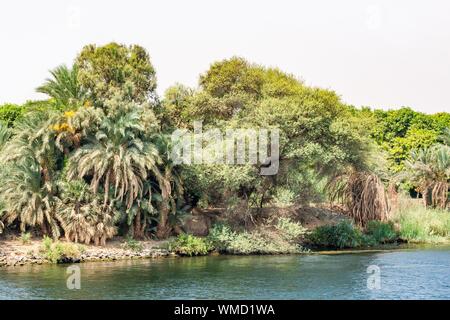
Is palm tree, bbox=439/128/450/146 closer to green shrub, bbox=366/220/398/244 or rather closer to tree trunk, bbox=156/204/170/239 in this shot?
green shrub, bbox=366/220/398/244

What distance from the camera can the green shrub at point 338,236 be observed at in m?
42.9

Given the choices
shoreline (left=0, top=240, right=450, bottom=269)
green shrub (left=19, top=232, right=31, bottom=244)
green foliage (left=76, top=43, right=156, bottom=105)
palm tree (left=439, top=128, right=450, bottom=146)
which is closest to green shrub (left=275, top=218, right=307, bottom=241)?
shoreline (left=0, top=240, right=450, bottom=269)

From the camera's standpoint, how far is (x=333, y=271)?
105 feet

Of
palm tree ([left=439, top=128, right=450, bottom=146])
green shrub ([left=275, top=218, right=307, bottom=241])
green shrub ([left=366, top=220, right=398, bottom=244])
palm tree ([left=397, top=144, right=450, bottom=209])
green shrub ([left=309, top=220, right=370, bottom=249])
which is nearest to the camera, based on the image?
green shrub ([left=275, top=218, right=307, bottom=241])

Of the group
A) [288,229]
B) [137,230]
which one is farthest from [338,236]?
[137,230]

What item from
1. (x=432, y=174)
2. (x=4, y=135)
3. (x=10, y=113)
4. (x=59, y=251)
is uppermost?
(x=10, y=113)

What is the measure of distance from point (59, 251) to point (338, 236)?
663 inches

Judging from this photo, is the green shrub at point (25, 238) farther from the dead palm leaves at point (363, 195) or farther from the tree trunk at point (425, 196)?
the tree trunk at point (425, 196)

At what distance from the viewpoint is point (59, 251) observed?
35.6 metres

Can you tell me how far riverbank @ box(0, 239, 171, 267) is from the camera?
116 ft

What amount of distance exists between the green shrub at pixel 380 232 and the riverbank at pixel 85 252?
14.1 meters

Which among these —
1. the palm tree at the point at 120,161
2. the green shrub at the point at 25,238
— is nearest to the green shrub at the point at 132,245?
the palm tree at the point at 120,161

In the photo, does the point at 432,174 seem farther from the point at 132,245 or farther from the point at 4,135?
the point at 4,135

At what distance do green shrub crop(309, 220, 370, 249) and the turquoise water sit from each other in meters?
4.76
